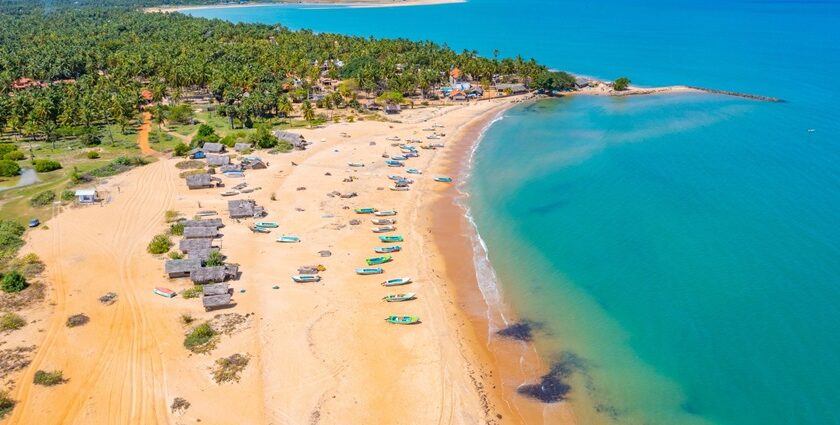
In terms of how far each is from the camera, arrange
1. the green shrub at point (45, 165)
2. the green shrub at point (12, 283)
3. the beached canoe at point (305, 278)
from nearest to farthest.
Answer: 1. the green shrub at point (12, 283)
2. the beached canoe at point (305, 278)
3. the green shrub at point (45, 165)

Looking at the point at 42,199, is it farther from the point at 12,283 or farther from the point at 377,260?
the point at 377,260

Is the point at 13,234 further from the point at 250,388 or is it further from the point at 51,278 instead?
the point at 250,388

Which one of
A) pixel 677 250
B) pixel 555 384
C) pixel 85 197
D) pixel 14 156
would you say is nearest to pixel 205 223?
pixel 85 197

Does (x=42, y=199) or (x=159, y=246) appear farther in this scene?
(x=42, y=199)

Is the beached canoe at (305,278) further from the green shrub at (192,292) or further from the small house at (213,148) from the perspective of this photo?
the small house at (213,148)

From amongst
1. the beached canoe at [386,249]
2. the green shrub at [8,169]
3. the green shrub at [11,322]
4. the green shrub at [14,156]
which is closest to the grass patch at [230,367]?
the green shrub at [11,322]

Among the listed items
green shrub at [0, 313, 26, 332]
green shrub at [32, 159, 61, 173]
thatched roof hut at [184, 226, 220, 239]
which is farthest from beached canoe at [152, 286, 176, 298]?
green shrub at [32, 159, 61, 173]
